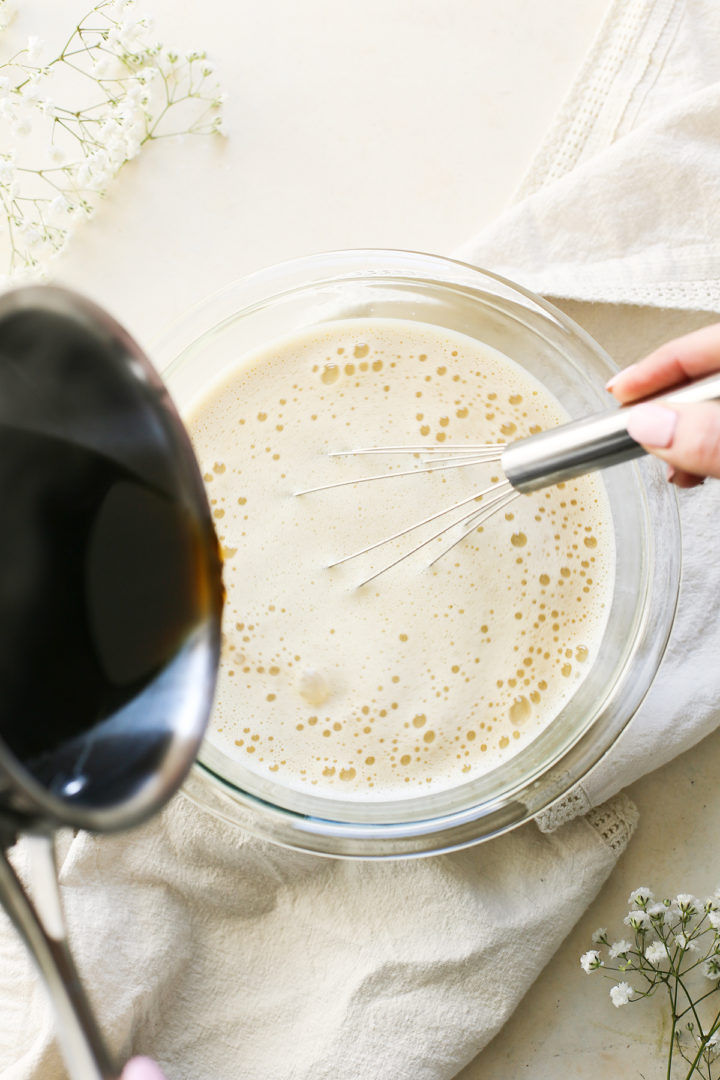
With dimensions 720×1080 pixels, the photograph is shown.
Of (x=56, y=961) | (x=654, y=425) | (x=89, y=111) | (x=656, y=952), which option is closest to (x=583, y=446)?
(x=654, y=425)

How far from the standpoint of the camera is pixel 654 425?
2.30ft

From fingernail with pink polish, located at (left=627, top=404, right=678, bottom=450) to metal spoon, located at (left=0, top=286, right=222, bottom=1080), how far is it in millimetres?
318

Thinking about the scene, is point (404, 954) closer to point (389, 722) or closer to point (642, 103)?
point (389, 722)

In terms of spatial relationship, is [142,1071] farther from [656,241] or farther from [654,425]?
[656,241]

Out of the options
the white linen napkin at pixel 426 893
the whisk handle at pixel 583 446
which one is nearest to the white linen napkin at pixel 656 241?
the white linen napkin at pixel 426 893

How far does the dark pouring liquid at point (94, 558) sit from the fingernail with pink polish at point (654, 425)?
0.32 m

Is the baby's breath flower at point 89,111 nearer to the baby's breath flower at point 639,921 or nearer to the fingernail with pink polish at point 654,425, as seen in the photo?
the fingernail with pink polish at point 654,425

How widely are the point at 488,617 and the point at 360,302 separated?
362 millimetres

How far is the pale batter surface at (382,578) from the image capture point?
3.14ft

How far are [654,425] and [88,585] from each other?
42cm

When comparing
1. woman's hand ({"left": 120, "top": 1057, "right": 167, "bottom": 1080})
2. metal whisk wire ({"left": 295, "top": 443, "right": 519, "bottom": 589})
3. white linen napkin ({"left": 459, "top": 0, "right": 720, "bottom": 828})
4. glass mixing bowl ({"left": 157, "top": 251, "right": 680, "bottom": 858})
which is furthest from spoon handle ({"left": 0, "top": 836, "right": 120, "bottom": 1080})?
white linen napkin ({"left": 459, "top": 0, "right": 720, "bottom": 828})

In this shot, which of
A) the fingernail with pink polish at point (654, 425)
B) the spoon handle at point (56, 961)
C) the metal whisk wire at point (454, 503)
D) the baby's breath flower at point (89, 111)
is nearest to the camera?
the spoon handle at point (56, 961)

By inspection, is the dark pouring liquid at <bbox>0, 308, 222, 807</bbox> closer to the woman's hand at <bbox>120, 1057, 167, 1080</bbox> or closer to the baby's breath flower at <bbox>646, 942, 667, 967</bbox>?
the woman's hand at <bbox>120, 1057, 167, 1080</bbox>

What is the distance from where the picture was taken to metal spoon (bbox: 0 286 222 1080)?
0.60 metres
